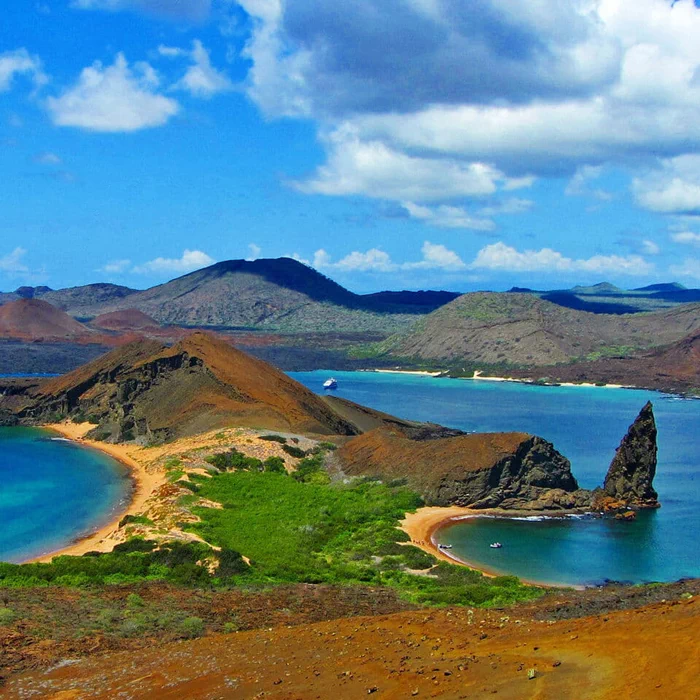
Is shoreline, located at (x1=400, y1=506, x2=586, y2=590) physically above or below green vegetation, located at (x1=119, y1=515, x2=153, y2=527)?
below

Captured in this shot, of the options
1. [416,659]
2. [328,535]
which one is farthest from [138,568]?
[416,659]

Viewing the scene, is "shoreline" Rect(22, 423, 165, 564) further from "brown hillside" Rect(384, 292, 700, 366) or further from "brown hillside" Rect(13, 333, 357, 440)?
"brown hillside" Rect(384, 292, 700, 366)

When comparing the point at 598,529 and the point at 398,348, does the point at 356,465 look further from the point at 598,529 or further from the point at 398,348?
the point at 398,348

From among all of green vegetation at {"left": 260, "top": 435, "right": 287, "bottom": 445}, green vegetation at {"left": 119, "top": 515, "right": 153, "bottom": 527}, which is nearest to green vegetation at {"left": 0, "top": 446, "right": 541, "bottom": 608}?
green vegetation at {"left": 119, "top": 515, "right": 153, "bottom": 527}

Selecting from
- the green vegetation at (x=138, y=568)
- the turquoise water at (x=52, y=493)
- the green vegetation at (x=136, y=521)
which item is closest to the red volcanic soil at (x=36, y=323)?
the turquoise water at (x=52, y=493)

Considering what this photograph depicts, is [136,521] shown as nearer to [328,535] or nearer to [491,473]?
[328,535]

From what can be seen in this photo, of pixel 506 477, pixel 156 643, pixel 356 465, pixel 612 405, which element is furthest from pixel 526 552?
pixel 612 405
